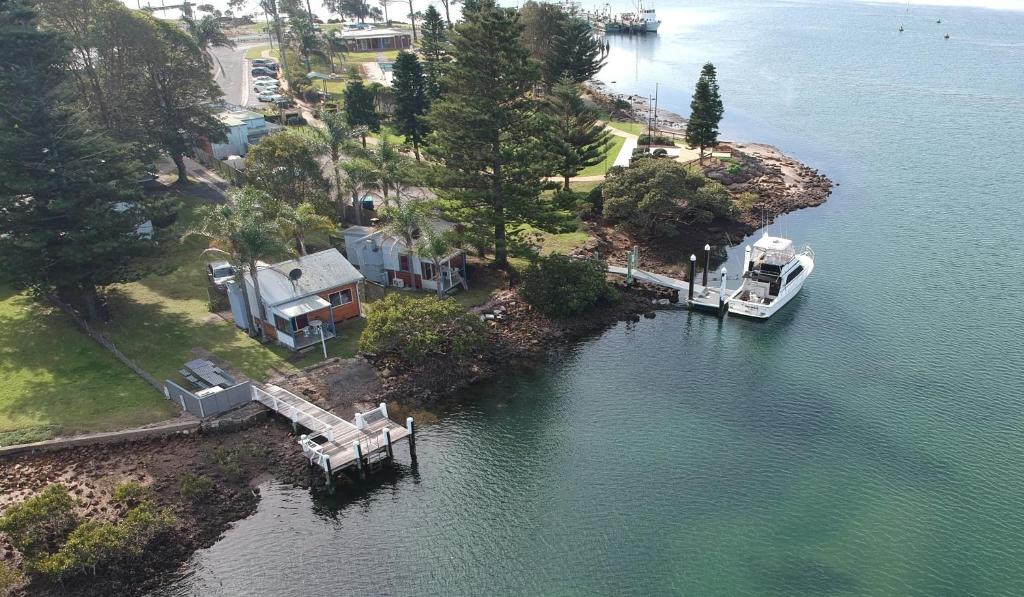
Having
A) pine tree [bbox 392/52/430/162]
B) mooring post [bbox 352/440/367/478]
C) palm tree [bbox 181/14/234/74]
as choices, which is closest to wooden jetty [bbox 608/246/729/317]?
mooring post [bbox 352/440/367/478]

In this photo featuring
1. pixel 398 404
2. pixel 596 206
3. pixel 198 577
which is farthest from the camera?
pixel 596 206

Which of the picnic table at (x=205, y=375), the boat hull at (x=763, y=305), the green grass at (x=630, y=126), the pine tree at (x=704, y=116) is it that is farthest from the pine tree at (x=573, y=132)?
the picnic table at (x=205, y=375)

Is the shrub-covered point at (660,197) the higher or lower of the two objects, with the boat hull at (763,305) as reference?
higher

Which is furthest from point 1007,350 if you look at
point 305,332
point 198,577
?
point 198,577

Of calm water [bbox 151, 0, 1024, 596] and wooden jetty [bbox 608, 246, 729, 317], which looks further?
wooden jetty [bbox 608, 246, 729, 317]

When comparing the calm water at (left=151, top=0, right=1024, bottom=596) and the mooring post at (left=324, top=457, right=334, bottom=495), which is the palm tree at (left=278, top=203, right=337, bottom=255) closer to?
the calm water at (left=151, top=0, right=1024, bottom=596)

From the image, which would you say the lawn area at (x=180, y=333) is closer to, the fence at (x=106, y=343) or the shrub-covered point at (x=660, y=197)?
the fence at (x=106, y=343)

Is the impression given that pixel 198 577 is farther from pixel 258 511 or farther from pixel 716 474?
pixel 716 474
